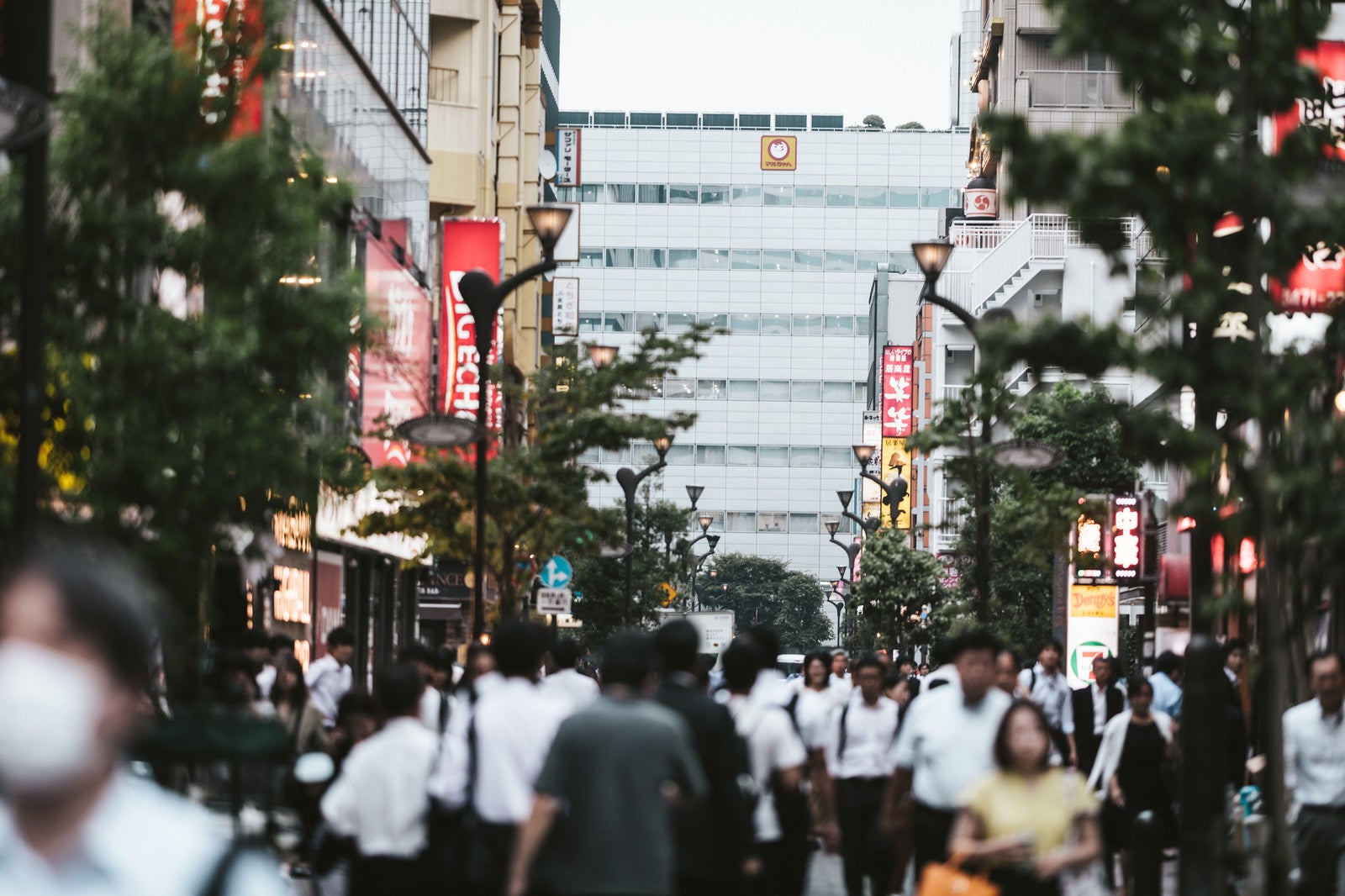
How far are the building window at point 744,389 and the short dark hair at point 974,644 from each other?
431 ft

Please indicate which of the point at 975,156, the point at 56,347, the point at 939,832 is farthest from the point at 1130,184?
the point at 975,156

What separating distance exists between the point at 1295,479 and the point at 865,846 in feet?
20.6

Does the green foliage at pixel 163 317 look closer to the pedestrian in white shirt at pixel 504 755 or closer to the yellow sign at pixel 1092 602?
the pedestrian in white shirt at pixel 504 755

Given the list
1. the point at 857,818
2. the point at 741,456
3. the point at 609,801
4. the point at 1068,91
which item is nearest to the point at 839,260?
the point at 741,456

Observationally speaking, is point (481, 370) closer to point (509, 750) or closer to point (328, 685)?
point (328, 685)

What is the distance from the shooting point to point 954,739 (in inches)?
384

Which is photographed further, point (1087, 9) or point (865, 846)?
point (865, 846)

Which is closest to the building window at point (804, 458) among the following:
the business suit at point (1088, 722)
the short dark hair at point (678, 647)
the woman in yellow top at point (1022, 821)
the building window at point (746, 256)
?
the building window at point (746, 256)

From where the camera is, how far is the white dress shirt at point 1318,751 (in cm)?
1136

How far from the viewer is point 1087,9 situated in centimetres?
912

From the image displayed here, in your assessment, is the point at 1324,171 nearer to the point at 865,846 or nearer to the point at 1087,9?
the point at 1087,9

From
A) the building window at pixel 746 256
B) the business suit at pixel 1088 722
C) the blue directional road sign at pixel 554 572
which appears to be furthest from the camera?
the building window at pixel 746 256

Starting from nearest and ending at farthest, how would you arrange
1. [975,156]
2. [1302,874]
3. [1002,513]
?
[1302,874] → [1002,513] → [975,156]

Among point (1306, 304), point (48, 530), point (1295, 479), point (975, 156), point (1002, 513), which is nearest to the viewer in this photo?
point (1295, 479)
